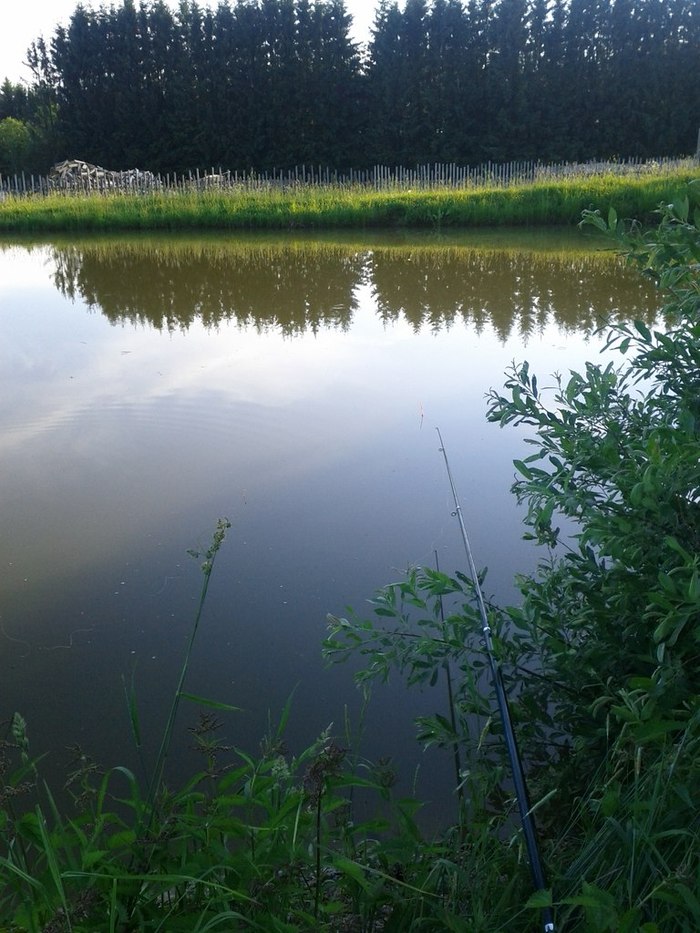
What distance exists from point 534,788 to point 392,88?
23684mm

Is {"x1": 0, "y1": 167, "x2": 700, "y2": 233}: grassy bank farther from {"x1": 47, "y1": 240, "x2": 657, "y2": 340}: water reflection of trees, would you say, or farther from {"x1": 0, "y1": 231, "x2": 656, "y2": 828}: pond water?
{"x1": 0, "y1": 231, "x2": 656, "y2": 828}: pond water

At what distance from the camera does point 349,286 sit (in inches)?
269

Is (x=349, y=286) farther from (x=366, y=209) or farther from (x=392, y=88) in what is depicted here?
(x=392, y=88)

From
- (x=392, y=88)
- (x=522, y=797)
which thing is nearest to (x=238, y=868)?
(x=522, y=797)

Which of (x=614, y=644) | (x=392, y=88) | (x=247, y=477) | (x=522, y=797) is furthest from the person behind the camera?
(x=392, y=88)

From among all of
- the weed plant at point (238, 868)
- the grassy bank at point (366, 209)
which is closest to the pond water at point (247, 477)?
the weed plant at point (238, 868)

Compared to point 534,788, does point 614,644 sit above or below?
above

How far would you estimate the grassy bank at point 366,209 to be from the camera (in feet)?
37.3

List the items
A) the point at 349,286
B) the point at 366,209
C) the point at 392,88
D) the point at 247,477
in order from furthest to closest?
the point at 392,88 → the point at 366,209 → the point at 349,286 → the point at 247,477

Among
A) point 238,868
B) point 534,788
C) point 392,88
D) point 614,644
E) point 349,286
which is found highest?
point 392,88

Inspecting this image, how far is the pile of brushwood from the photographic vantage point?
1.02m

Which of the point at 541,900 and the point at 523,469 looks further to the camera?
the point at 523,469

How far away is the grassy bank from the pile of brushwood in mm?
10091

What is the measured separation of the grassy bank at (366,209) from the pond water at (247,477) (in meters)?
4.80
